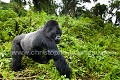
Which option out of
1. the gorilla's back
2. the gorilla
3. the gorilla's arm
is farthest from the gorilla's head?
the gorilla's back

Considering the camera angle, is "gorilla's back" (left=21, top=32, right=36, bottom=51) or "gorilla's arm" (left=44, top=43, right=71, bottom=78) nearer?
"gorilla's arm" (left=44, top=43, right=71, bottom=78)

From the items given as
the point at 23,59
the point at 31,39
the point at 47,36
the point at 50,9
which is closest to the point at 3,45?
the point at 23,59

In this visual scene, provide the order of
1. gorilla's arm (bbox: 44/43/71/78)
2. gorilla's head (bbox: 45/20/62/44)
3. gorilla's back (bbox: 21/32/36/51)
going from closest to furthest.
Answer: gorilla's arm (bbox: 44/43/71/78)
gorilla's head (bbox: 45/20/62/44)
gorilla's back (bbox: 21/32/36/51)

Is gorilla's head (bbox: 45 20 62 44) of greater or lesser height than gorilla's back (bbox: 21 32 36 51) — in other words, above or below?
above

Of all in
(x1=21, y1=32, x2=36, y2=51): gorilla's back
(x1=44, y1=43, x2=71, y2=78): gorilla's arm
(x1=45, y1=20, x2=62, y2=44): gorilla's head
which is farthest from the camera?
(x1=21, y1=32, x2=36, y2=51): gorilla's back

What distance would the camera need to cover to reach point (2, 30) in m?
5.50

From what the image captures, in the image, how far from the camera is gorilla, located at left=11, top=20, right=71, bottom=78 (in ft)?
10.2

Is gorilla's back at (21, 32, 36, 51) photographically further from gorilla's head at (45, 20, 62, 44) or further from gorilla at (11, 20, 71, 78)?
gorilla's head at (45, 20, 62, 44)

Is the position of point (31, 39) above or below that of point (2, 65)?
above

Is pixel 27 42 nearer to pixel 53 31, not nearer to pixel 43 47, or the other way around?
pixel 43 47

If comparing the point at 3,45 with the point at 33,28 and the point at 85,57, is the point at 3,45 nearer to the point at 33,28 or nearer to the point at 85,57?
the point at 33,28

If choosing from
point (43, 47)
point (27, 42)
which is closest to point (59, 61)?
point (43, 47)

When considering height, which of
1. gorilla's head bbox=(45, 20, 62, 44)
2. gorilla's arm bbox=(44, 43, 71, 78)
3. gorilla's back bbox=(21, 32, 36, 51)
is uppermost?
gorilla's head bbox=(45, 20, 62, 44)

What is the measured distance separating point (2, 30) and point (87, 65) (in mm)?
2390
